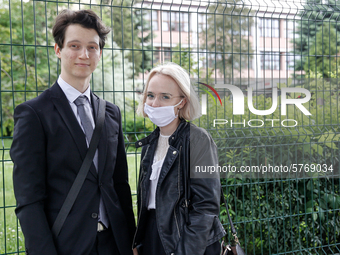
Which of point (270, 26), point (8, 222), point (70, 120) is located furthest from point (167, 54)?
point (8, 222)

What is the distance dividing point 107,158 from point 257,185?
2.35 meters

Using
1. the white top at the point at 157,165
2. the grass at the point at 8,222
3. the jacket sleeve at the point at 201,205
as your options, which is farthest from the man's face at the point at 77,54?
the grass at the point at 8,222

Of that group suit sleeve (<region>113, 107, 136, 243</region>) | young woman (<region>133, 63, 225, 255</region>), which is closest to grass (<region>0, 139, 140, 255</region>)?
suit sleeve (<region>113, 107, 136, 243</region>)

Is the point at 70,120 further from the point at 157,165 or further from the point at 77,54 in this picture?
the point at 157,165

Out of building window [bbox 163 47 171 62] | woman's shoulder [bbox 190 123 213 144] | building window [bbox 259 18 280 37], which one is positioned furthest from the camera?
building window [bbox 259 18 280 37]

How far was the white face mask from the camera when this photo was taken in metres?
2.37

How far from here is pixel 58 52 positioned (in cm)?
225

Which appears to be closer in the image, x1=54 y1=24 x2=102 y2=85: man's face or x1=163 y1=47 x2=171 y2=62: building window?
x1=54 y1=24 x2=102 y2=85: man's face

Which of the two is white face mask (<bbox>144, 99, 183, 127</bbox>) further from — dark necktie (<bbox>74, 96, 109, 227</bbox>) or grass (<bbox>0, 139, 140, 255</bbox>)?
grass (<bbox>0, 139, 140, 255</bbox>)

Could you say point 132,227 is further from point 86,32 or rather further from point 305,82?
point 305,82

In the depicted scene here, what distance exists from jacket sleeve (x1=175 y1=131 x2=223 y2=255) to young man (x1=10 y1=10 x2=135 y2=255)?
1.53 feet

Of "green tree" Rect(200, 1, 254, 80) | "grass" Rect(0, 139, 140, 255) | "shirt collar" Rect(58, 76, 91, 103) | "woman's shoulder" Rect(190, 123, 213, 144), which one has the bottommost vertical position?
"grass" Rect(0, 139, 140, 255)

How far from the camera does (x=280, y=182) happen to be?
412 centimetres

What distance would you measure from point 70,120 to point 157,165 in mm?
671
